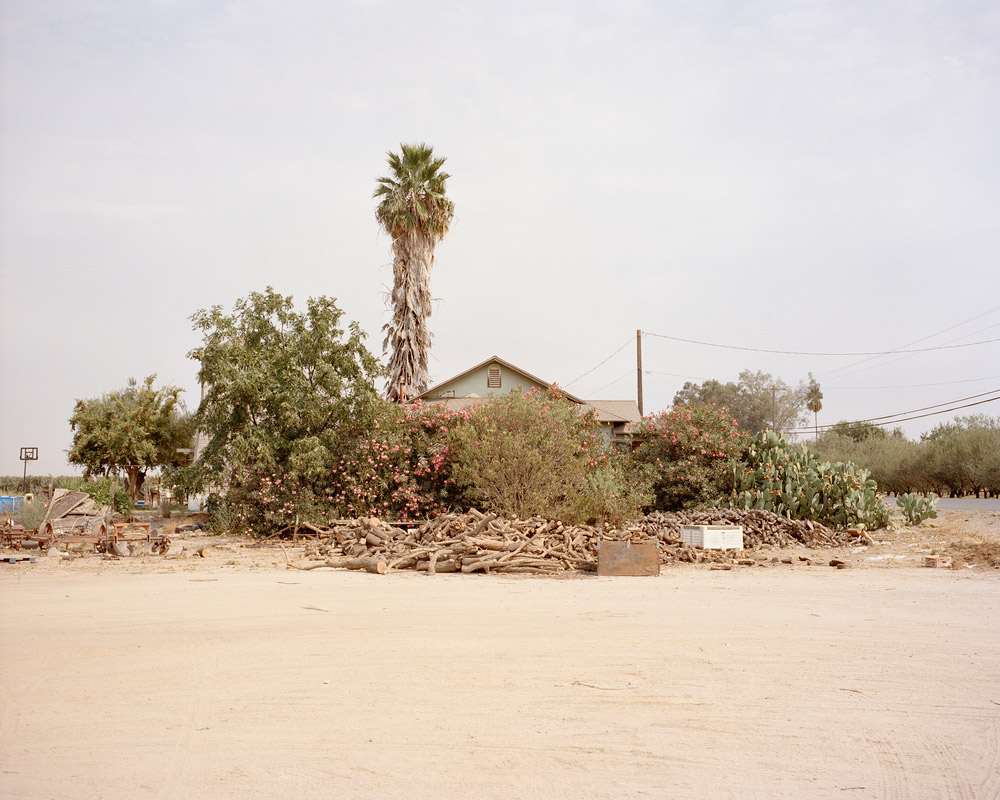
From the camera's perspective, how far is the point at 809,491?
62.2ft

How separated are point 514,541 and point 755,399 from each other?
54476mm

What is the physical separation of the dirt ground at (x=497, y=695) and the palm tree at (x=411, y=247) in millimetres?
17999

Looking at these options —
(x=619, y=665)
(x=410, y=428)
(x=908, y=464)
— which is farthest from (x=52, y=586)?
(x=908, y=464)

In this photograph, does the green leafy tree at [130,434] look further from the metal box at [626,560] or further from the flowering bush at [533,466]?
the metal box at [626,560]

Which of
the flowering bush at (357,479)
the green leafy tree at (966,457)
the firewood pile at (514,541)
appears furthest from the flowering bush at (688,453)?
the green leafy tree at (966,457)

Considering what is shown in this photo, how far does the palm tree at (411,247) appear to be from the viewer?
27.7 meters

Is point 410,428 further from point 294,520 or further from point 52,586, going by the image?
point 52,586

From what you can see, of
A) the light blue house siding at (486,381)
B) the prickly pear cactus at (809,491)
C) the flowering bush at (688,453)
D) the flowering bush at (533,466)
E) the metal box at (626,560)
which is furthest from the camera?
the light blue house siding at (486,381)

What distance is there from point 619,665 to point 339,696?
2.22 m

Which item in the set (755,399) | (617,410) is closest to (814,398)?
(755,399)

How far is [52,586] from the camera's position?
1061 cm

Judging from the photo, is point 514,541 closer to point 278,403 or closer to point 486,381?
point 278,403

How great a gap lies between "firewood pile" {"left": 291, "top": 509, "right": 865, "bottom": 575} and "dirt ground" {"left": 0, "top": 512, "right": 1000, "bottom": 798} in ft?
8.94

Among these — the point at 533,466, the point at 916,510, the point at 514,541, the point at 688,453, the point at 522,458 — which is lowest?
the point at 514,541
